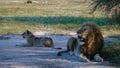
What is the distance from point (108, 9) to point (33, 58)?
2.33 m

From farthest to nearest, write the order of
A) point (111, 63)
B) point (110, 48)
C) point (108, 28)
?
point (108, 28) < point (110, 48) < point (111, 63)

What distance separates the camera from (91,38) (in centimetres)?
1208

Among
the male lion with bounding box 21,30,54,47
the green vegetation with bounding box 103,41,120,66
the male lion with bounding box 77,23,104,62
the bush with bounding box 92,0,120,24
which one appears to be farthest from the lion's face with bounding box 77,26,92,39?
the male lion with bounding box 21,30,54,47

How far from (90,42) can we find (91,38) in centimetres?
10

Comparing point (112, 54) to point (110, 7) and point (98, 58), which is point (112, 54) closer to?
point (98, 58)

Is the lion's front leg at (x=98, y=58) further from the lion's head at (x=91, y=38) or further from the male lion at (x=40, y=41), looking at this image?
the male lion at (x=40, y=41)

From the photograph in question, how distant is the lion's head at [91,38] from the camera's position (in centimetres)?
1192

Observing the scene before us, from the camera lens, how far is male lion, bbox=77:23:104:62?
12.0 meters

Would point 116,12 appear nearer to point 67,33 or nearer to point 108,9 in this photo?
point 108,9

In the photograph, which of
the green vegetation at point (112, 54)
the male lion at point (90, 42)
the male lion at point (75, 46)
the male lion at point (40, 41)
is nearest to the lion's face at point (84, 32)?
the male lion at point (90, 42)

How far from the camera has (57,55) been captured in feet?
44.1

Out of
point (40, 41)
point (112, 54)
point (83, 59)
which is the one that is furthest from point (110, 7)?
point (40, 41)

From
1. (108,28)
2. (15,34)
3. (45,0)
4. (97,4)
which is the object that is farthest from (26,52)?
(45,0)

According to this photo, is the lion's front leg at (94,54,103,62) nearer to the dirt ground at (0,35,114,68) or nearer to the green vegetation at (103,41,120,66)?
the dirt ground at (0,35,114,68)
